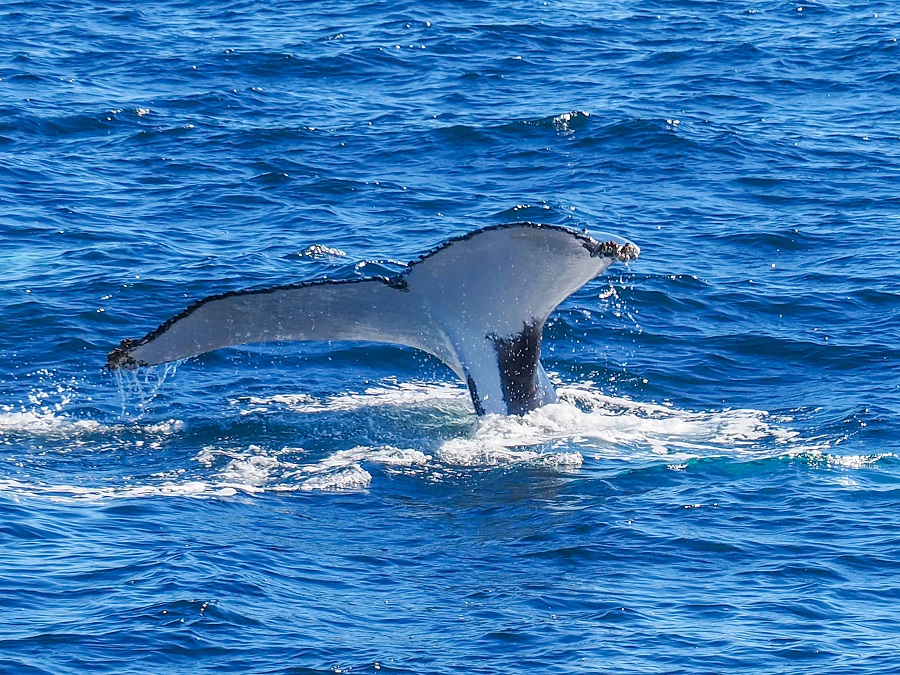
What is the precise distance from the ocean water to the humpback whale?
1.05 meters

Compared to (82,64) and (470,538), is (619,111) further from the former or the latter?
(470,538)

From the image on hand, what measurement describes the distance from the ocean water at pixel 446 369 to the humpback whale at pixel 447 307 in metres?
1.05

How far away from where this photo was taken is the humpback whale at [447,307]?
430 inches

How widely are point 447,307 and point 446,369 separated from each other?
4.62 metres

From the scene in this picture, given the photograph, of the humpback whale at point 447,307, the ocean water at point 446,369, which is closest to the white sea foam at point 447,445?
the ocean water at point 446,369

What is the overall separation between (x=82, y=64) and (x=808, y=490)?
2028cm

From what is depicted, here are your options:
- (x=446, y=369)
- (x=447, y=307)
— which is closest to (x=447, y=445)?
(x=447, y=307)

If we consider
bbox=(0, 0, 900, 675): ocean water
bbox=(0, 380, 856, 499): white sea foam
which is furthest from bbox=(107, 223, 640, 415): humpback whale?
bbox=(0, 0, 900, 675): ocean water

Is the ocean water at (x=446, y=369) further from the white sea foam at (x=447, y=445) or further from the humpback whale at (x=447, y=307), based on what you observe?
the humpback whale at (x=447, y=307)

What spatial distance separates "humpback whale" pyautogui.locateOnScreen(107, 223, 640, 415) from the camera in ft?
35.8

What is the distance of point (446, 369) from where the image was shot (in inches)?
653

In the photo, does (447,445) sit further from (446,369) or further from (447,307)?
(446,369)

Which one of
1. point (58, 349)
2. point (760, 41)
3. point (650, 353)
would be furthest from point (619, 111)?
point (58, 349)

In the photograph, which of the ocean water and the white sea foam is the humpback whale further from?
the ocean water
